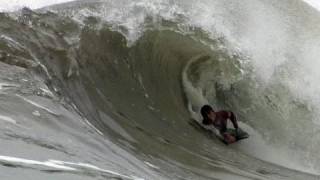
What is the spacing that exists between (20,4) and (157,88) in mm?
3028

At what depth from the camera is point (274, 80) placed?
12.3 metres

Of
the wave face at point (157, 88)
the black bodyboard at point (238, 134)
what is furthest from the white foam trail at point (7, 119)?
the black bodyboard at point (238, 134)

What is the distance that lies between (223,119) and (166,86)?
3.57ft

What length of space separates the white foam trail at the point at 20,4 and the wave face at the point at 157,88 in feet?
1.11

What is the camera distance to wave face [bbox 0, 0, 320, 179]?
6.08 m

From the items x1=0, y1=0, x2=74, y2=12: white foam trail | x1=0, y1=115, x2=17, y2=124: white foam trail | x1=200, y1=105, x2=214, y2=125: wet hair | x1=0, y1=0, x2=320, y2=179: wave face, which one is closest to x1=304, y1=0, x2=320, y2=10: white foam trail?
x1=0, y1=0, x2=320, y2=179: wave face

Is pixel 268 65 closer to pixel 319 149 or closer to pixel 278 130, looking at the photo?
pixel 278 130

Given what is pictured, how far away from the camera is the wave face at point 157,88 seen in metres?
6.08

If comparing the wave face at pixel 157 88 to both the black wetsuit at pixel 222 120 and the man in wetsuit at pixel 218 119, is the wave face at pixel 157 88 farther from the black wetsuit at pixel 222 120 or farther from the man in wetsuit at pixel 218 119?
the black wetsuit at pixel 222 120

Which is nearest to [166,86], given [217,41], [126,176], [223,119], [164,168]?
[223,119]

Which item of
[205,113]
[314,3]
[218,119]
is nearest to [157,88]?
[205,113]

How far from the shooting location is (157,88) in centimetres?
1055

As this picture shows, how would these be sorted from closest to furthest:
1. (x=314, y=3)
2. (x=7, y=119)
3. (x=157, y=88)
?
(x=7, y=119)
(x=157, y=88)
(x=314, y=3)

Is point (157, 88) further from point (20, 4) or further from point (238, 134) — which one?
point (20, 4)
